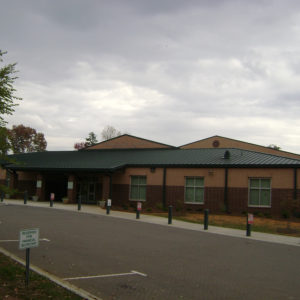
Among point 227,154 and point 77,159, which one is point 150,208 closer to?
point 227,154

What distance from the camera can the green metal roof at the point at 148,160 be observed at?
26.3 metres

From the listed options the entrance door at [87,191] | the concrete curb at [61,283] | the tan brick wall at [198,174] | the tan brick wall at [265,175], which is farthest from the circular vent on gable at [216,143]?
the concrete curb at [61,283]

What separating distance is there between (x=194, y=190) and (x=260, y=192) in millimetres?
4755

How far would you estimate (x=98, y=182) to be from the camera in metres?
33.0

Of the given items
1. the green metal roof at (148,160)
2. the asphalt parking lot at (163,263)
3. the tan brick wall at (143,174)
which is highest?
the green metal roof at (148,160)

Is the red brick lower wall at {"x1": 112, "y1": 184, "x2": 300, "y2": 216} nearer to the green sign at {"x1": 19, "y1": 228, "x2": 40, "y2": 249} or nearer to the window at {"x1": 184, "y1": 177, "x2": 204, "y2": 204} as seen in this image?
the window at {"x1": 184, "y1": 177, "x2": 204, "y2": 204}

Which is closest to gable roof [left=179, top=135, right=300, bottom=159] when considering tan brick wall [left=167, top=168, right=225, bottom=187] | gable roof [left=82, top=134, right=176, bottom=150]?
gable roof [left=82, top=134, right=176, bottom=150]

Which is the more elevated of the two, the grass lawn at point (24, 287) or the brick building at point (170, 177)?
the brick building at point (170, 177)

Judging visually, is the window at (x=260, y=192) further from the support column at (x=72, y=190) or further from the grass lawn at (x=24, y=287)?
the grass lawn at (x=24, y=287)

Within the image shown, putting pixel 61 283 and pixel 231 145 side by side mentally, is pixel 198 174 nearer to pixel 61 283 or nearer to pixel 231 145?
pixel 61 283

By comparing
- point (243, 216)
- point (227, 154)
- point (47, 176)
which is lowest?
point (243, 216)

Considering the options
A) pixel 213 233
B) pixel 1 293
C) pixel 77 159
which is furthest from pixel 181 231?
pixel 77 159

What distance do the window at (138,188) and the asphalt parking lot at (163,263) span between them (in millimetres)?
13789

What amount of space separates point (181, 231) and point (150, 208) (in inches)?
411
